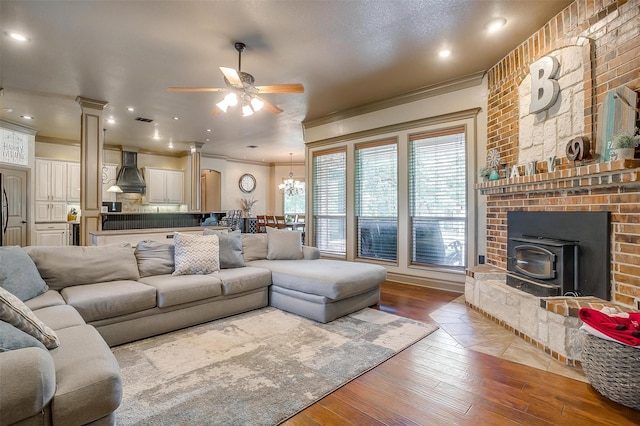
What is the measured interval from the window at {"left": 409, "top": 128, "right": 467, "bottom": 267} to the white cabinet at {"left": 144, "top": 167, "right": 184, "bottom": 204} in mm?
7348

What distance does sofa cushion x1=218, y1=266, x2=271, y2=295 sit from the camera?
10.5 feet

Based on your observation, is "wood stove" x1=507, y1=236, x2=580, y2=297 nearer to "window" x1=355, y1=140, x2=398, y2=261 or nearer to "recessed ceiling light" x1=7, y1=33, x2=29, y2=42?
"window" x1=355, y1=140, x2=398, y2=261

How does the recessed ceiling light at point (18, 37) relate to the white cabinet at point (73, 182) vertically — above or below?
above

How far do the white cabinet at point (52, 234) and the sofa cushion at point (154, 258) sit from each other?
5625 mm

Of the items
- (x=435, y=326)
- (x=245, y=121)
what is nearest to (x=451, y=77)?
(x=435, y=326)

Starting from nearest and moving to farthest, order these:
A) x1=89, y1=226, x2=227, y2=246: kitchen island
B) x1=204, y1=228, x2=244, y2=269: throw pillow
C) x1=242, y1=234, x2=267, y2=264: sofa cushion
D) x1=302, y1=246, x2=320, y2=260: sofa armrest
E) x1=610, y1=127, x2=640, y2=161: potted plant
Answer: x1=610, y1=127, x2=640, y2=161: potted plant
x1=204, y1=228, x2=244, y2=269: throw pillow
x1=242, y1=234, x2=267, y2=264: sofa cushion
x1=302, y1=246, x2=320, y2=260: sofa armrest
x1=89, y1=226, x2=227, y2=246: kitchen island

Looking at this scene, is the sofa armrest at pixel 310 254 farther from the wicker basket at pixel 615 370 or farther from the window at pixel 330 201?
the wicker basket at pixel 615 370

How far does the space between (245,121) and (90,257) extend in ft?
13.4

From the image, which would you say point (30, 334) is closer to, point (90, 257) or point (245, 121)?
point (90, 257)

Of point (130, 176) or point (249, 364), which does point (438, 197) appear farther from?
point (130, 176)

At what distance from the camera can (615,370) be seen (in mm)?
1821

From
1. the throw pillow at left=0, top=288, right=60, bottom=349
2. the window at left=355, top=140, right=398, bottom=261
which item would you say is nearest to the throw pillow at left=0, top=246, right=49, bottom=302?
the throw pillow at left=0, top=288, right=60, bottom=349

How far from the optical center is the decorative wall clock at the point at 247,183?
10.7 m

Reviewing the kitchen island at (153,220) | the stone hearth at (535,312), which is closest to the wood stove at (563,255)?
the stone hearth at (535,312)
